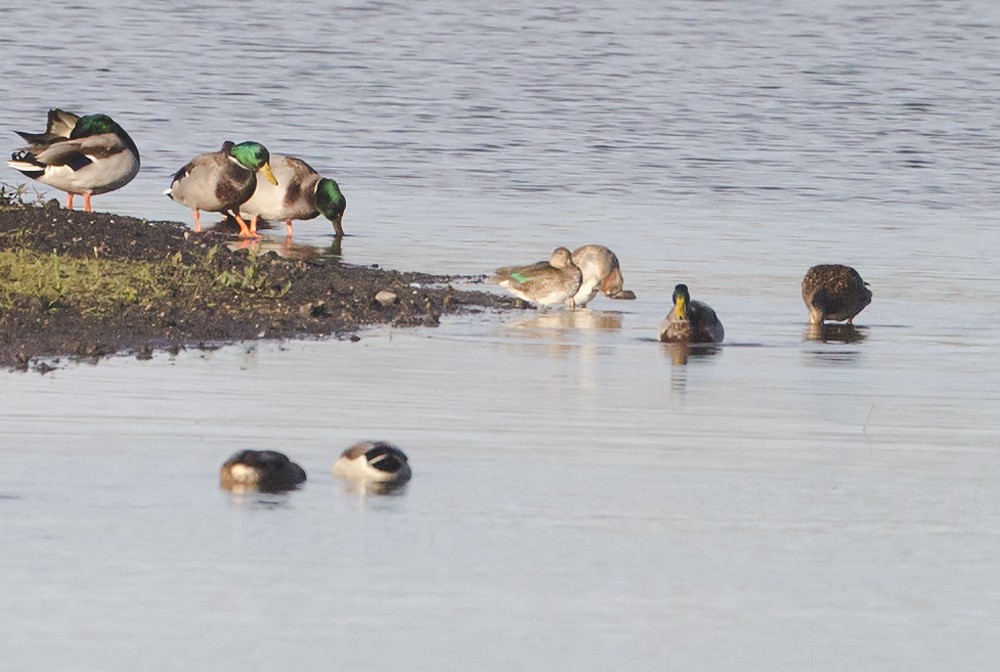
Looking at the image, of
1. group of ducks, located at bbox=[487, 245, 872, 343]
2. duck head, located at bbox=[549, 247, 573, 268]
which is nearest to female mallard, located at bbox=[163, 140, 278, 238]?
group of ducks, located at bbox=[487, 245, 872, 343]

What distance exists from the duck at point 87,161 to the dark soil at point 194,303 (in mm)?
1147

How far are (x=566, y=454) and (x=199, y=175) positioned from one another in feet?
28.7

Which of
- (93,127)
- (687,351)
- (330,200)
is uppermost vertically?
(93,127)

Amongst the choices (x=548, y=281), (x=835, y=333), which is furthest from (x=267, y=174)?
(x=835, y=333)

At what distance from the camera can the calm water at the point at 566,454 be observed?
7211 millimetres

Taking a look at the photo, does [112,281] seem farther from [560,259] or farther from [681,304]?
[681,304]

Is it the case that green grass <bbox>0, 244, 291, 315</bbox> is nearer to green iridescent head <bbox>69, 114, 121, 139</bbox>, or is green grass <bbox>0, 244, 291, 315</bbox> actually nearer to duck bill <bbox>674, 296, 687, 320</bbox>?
duck bill <bbox>674, 296, 687, 320</bbox>

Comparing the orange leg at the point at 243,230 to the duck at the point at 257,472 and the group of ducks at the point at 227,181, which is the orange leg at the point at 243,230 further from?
the duck at the point at 257,472

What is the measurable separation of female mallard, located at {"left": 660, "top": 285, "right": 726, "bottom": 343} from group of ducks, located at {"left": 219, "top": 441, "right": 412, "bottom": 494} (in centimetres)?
414

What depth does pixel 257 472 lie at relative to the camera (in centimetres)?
882

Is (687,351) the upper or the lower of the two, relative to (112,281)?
lower

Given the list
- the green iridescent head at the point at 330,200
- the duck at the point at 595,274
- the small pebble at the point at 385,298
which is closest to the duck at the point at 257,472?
the small pebble at the point at 385,298

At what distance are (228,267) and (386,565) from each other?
6.61 meters

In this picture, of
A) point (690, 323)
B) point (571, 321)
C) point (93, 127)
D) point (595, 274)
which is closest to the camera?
point (690, 323)
